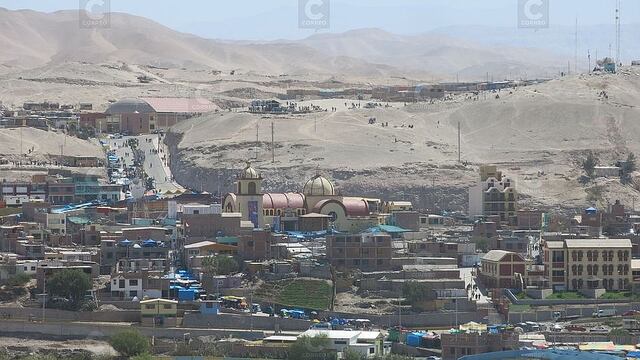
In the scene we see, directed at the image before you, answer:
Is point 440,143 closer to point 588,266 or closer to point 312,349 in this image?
point 588,266

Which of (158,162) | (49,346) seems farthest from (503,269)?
(158,162)

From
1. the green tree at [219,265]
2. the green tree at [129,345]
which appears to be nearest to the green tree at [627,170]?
the green tree at [219,265]

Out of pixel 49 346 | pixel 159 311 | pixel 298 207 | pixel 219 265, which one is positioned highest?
pixel 298 207

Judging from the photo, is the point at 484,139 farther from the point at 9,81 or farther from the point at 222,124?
the point at 9,81

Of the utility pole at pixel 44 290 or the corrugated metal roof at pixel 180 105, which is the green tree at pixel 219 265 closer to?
the utility pole at pixel 44 290

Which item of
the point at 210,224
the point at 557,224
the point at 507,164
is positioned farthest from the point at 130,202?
the point at 507,164

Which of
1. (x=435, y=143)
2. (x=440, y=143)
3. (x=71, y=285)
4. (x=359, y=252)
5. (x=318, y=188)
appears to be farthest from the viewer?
(x=440, y=143)

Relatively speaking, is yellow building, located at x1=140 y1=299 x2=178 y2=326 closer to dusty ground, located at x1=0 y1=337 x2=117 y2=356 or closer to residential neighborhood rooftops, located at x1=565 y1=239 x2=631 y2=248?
dusty ground, located at x1=0 y1=337 x2=117 y2=356
